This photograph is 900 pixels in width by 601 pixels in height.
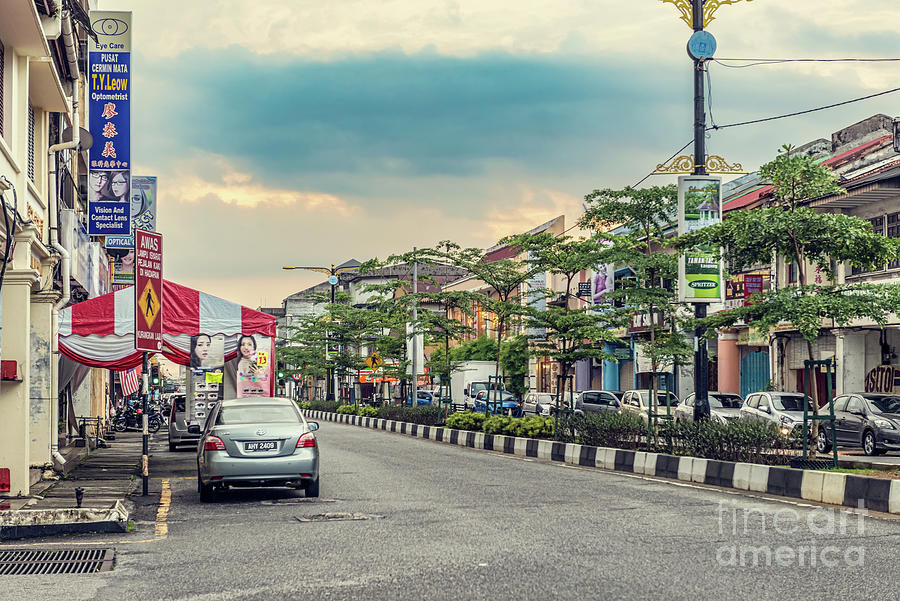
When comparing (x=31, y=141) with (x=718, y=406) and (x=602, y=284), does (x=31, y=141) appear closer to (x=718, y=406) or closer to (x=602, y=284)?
(x=718, y=406)

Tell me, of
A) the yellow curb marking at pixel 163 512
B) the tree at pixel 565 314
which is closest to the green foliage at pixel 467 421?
the tree at pixel 565 314

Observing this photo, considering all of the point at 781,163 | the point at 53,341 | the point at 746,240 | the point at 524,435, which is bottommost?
the point at 524,435

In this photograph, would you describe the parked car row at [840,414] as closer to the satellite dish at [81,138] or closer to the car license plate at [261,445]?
the car license plate at [261,445]

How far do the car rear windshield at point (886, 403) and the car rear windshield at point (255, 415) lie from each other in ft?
51.9

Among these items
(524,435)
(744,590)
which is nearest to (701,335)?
(524,435)

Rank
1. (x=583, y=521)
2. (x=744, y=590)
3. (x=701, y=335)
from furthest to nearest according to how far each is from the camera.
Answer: (x=701, y=335) < (x=583, y=521) < (x=744, y=590)

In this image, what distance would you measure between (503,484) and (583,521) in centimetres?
501

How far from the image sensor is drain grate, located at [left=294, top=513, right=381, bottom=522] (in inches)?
500

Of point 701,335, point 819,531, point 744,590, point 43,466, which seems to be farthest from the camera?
point 701,335

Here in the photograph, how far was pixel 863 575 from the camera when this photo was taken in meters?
8.41

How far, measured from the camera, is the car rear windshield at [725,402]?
1312 inches

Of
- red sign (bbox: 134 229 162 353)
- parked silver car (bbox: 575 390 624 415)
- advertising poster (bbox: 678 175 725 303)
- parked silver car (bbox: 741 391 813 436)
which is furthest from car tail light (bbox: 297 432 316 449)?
parked silver car (bbox: 575 390 624 415)

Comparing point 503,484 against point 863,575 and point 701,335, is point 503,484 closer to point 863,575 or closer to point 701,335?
point 701,335

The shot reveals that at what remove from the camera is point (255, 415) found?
52.6 feet
